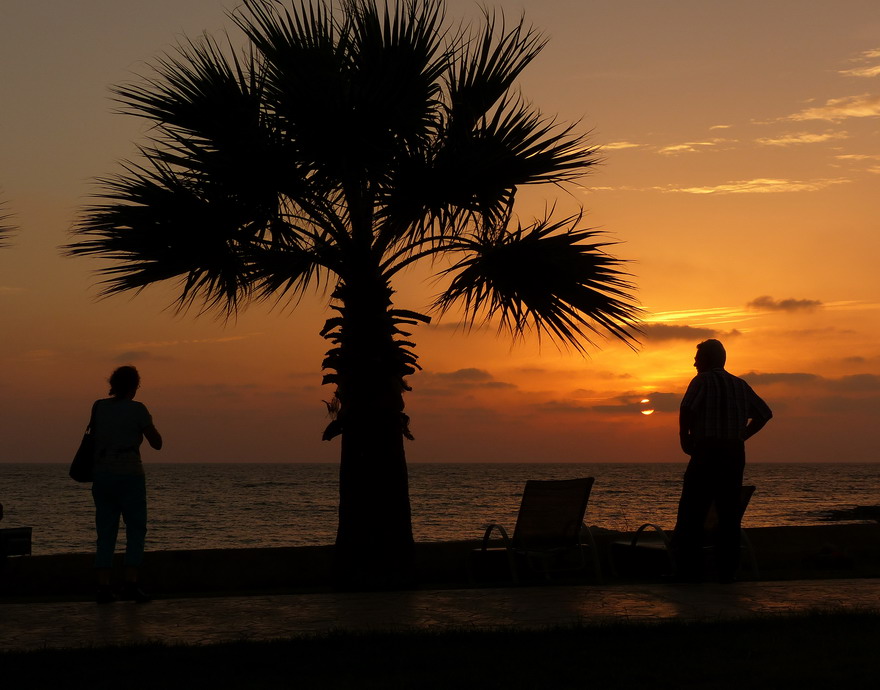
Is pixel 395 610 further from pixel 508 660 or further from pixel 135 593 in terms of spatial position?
pixel 135 593

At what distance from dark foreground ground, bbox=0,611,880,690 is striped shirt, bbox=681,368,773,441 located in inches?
87.1

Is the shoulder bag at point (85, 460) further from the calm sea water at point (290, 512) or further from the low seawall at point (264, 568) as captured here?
the calm sea water at point (290, 512)

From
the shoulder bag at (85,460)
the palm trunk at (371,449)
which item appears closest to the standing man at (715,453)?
the palm trunk at (371,449)

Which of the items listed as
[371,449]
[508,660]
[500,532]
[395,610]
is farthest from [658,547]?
[508,660]

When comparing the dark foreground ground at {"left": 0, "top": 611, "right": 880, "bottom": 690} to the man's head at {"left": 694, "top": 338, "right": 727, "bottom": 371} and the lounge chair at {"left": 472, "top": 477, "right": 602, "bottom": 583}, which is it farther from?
the lounge chair at {"left": 472, "top": 477, "right": 602, "bottom": 583}

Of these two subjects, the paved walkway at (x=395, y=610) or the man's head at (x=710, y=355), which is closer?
the paved walkway at (x=395, y=610)

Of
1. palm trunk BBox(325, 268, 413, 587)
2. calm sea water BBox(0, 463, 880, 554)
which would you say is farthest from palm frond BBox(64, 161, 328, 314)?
calm sea water BBox(0, 463, 880, 554)

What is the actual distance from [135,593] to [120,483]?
742 mm

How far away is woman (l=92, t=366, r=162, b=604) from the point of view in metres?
6.73

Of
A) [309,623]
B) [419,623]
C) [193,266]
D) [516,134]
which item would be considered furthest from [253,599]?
[516,134]

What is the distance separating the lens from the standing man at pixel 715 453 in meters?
7.11

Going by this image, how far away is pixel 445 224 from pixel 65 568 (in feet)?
16.9

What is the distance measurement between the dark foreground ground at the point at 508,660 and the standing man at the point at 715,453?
2127 millimetres

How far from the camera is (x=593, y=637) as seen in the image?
4.73 meters
